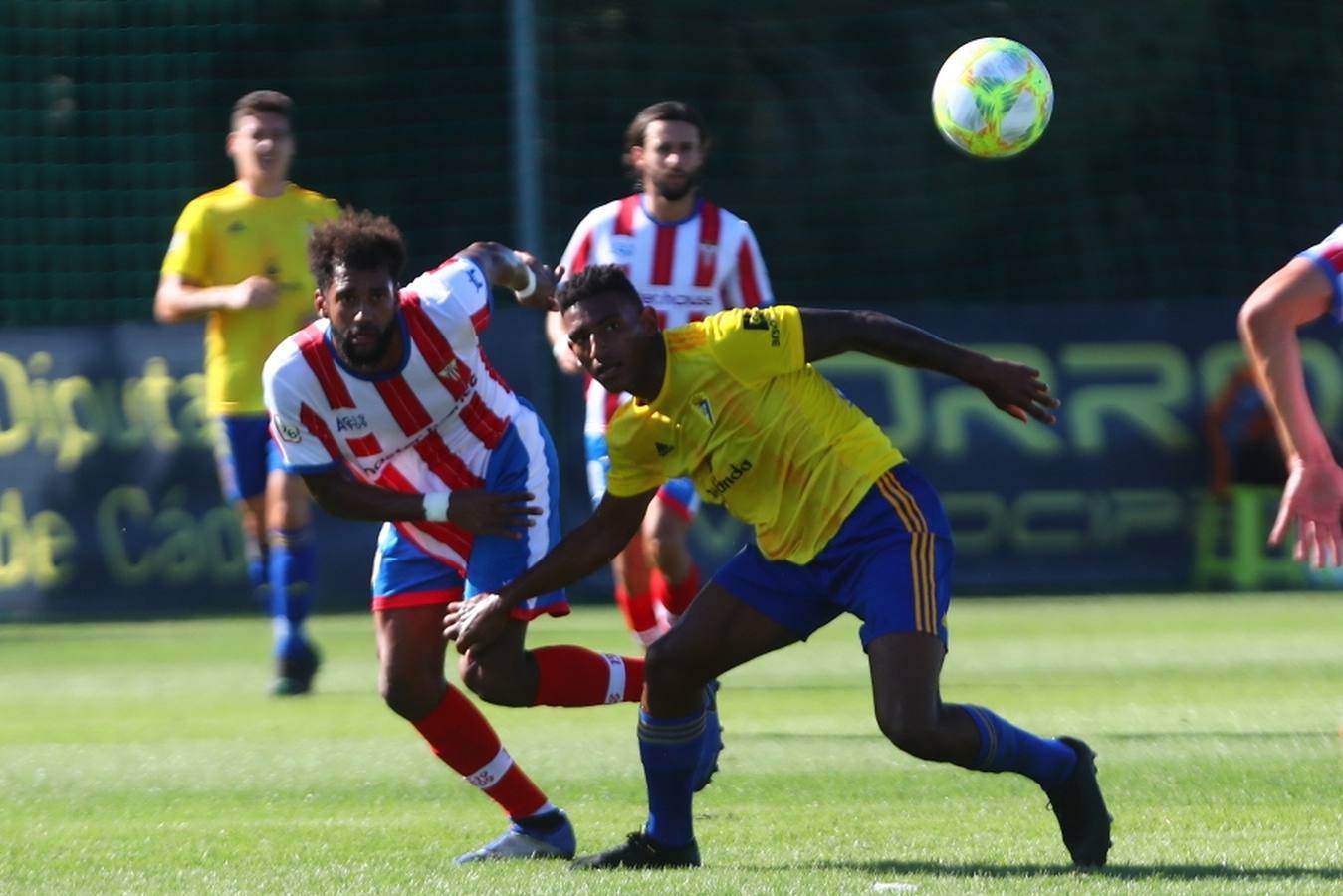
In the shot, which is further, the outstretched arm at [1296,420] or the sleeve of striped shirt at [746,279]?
the sleeve of striped shirt at [746,279]

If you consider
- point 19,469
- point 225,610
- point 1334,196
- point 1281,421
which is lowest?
point 225,610

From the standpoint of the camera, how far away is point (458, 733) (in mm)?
5965

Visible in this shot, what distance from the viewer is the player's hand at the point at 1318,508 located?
4855 millimetres

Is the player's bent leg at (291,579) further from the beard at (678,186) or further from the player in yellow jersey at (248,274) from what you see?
the beard at (678,186)

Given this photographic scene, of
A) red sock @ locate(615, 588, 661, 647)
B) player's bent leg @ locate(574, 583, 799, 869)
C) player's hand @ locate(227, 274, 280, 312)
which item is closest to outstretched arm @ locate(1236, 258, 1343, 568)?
player's bent leg @ locate(574, 583, 799, 869)

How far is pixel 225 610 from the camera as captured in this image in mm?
13742

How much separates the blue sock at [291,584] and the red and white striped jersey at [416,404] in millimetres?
3152

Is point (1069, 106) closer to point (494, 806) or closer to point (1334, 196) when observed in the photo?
point (1334, 196)

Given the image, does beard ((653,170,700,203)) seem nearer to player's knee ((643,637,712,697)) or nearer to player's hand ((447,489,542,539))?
player's hand ((447,489,542,539))

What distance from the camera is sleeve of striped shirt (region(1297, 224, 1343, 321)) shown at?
502cm

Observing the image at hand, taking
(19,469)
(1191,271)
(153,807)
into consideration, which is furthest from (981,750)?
(1191,271)

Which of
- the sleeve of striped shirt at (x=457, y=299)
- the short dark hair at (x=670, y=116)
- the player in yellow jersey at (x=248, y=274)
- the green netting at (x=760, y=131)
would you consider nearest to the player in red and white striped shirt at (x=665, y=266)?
the short dark hair at (x=670, y=116)

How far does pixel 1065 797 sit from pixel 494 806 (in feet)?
6.62

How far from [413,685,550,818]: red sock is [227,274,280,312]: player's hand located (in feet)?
12.2
